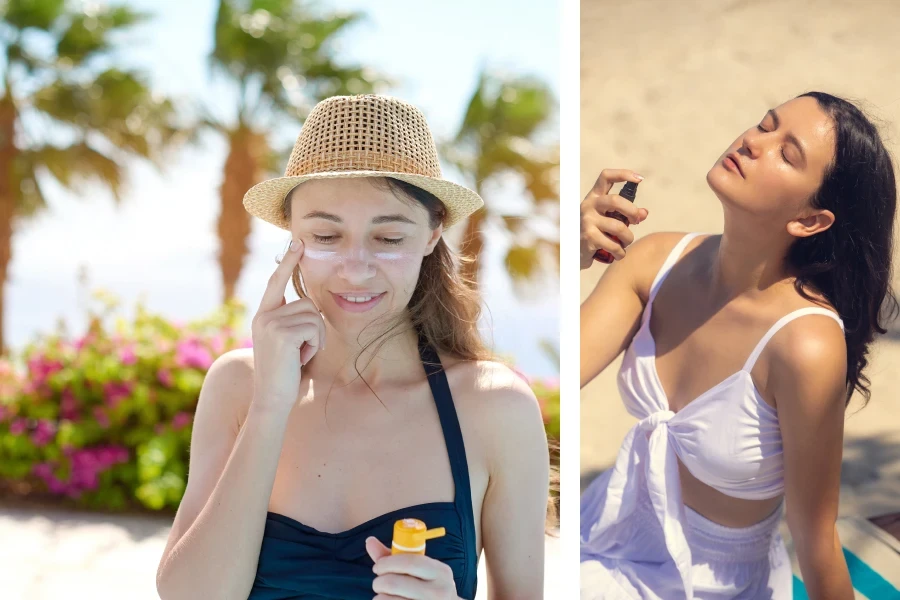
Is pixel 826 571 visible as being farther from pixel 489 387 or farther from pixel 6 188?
pixel 6 188

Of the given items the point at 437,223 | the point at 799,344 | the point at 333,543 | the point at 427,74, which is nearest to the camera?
the point at 333,543

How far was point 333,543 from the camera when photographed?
1548 mm

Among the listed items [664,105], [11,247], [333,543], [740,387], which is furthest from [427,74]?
[333,543]

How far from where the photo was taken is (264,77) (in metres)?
6.83

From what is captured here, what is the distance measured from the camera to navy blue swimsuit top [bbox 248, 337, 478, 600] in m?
1.53

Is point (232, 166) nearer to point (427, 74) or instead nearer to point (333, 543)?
point (427, 74)

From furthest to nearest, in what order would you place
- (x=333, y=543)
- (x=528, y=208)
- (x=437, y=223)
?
(x=528, y=208), (x=437, y=223), (x=333, y=543)

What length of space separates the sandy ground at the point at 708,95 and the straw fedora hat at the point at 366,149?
0.76 m

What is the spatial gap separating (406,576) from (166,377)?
12.5ft

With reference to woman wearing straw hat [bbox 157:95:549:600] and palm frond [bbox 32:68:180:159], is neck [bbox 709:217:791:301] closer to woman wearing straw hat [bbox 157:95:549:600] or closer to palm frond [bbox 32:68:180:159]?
Result: woman wearing straw hat [bbox 157:95:549:600]

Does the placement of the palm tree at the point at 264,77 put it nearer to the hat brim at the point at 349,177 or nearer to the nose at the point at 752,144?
the nose at the point at 752,144

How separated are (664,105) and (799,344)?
752 mm

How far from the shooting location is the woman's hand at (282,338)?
1.55 meters

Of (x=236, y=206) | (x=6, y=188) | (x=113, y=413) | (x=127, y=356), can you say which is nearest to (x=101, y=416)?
(x=113, y=413)
